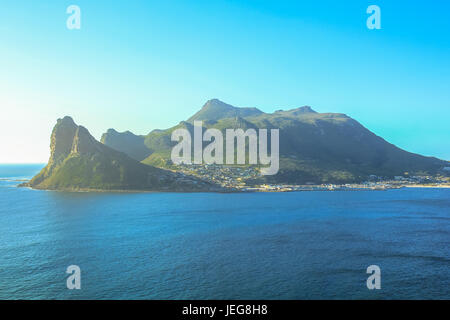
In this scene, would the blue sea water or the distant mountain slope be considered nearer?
the blue sea water

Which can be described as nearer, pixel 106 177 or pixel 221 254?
pixel 221 254

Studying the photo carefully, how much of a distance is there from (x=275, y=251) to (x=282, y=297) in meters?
21.1

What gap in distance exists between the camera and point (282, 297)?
3891 cm

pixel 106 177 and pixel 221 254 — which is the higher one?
pixel 106 177

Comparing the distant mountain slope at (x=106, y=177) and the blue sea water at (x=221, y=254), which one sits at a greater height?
the distant mountain slope at (x=106, y=177)

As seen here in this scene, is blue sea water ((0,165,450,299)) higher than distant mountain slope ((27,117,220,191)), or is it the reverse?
distant mountain slope ((27,117,220,191))

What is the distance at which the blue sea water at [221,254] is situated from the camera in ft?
137

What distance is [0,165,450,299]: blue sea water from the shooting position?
41.7 m

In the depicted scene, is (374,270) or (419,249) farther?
(419,249)

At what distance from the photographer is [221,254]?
57.8 m

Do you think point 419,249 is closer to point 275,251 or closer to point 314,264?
point 314,264

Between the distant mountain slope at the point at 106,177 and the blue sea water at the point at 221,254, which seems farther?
the distant mountain slope at the point at 106,177
